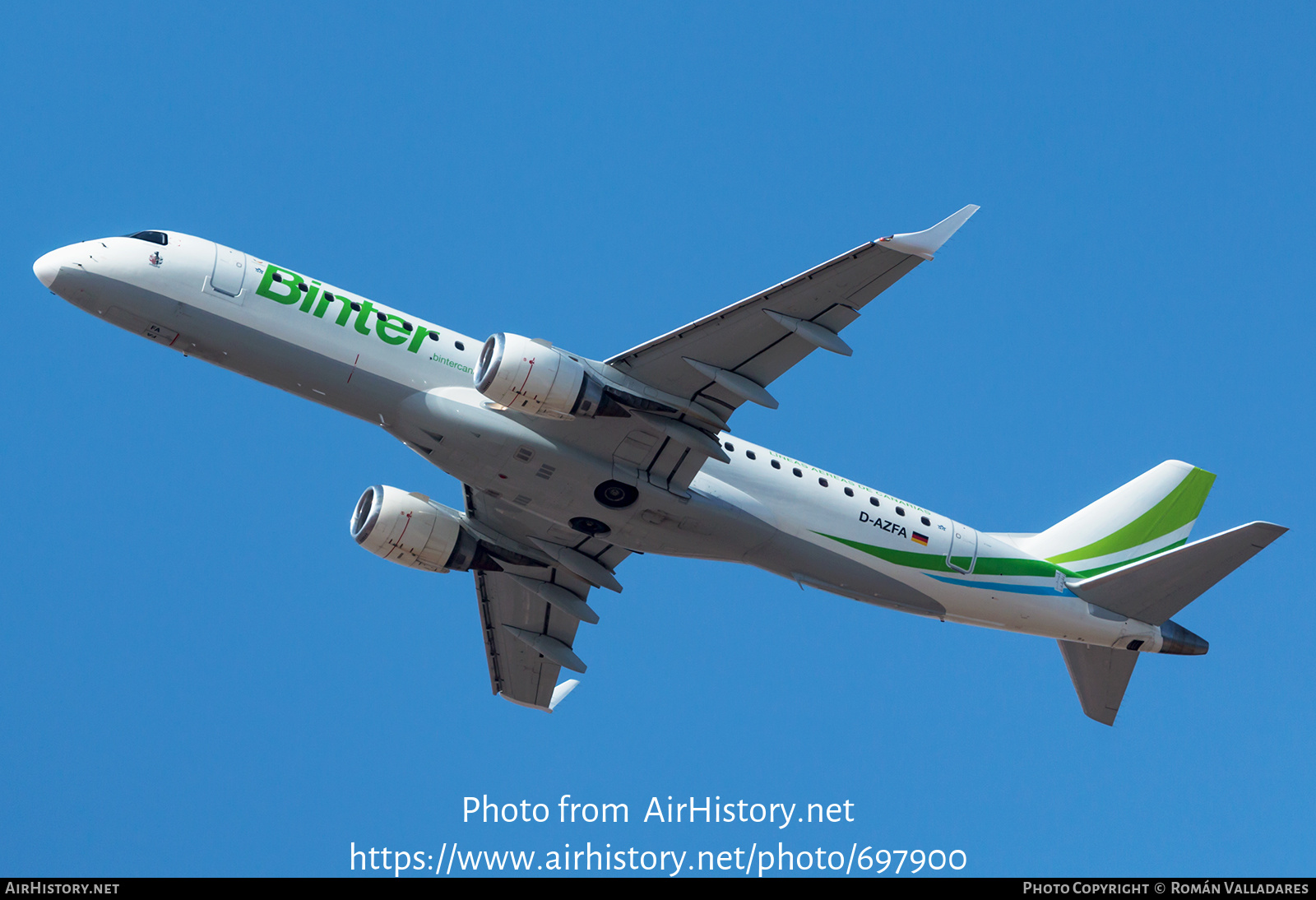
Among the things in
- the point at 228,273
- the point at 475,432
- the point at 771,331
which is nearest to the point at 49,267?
the point at 228,273

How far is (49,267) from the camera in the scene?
28781mm

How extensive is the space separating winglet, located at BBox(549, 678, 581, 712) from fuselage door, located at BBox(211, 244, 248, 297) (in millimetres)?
17275

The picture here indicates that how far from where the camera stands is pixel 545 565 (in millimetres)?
36719

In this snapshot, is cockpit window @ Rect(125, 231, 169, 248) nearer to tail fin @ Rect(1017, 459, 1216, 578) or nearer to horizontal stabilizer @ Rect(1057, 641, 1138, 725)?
tail fin @ Rect(1017, 459, 1216, 578)

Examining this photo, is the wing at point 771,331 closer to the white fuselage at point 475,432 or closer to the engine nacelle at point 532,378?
the engine nacelle at point 532,378

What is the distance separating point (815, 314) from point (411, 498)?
13264 mm

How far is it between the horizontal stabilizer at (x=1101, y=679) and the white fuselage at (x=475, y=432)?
5680mm

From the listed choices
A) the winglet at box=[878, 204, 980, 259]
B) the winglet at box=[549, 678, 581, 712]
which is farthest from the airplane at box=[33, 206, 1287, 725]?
the winglet at box=[549, 678, 581, 712]

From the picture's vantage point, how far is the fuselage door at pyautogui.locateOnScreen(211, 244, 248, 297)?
29.2 metres

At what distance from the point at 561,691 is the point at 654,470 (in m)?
12.6

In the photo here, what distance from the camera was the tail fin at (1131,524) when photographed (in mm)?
35875

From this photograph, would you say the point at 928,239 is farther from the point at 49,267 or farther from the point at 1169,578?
the point at 49,267

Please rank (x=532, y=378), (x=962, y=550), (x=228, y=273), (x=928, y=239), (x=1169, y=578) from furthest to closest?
(x=1169, y=578), (x=962, y=550), (x=228, y=273), (x=532, y=378), (x=928, y=239)

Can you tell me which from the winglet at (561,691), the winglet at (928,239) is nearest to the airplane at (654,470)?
the winglet at (928,239)
